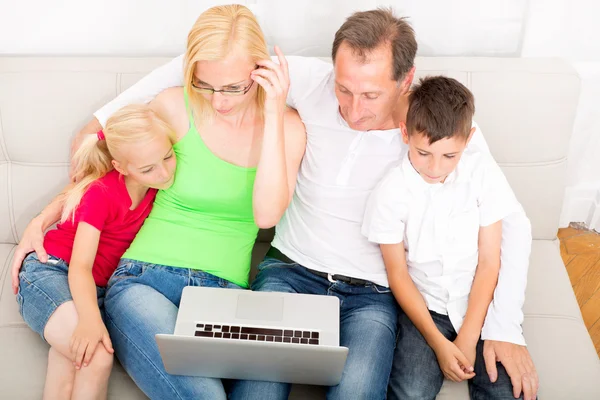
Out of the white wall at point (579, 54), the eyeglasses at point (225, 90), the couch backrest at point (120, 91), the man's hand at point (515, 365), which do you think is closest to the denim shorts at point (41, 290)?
the couch backrest at point (120, 91)

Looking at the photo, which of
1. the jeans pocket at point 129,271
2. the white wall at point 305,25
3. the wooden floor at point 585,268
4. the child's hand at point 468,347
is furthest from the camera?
the wooden floor at point 585,268

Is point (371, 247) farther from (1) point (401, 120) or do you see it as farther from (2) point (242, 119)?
(2) point (242, 119)

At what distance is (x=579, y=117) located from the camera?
7.72 ft

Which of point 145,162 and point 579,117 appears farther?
point 579,117

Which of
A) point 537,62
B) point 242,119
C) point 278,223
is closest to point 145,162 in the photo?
point 242,119

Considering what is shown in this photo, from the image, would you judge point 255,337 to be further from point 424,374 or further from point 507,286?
point 507,286

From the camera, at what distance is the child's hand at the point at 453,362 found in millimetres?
1579

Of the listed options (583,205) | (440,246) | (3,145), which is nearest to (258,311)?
(440,246)

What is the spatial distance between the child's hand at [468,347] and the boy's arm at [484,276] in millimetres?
21

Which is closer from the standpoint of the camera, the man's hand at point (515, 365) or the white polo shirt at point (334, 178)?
the man's hand at point (515, 365)

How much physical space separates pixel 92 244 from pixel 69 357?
0.94ft

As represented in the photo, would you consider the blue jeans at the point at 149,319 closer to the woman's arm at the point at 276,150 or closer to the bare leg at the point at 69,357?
the bare leg at the point at 69,357

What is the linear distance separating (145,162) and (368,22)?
652mm

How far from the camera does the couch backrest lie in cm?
190
